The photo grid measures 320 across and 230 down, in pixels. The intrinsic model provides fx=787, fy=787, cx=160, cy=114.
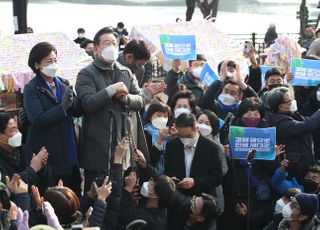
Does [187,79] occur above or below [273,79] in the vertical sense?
below

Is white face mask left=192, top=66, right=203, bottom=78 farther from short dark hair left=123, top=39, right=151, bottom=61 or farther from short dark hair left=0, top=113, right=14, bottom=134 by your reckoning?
short dark hair left=0, top=113, right=14, bottom=134

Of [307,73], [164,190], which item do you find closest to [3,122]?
[164,190]

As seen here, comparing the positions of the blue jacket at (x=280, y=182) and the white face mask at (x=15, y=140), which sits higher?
the white face mask at (x=15, y=140)

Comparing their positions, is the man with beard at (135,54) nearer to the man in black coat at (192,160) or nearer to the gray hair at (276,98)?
the man in black coat at (192,160)

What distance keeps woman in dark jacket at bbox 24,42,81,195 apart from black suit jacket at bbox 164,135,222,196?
2.51 feet

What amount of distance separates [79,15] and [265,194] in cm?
2848

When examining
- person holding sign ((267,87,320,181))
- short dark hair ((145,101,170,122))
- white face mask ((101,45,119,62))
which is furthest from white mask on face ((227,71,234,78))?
white face mask ((101,45,119,62))

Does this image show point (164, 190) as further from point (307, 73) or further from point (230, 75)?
point (307, 73)

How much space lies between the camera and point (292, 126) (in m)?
6.67

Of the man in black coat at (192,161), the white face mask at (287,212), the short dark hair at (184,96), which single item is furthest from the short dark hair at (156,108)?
the white face mask at (287,212)

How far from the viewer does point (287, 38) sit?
396 inches

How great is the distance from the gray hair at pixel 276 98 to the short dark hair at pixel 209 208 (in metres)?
1.47

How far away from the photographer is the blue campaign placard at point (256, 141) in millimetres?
6328

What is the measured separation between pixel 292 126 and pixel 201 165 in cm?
112
